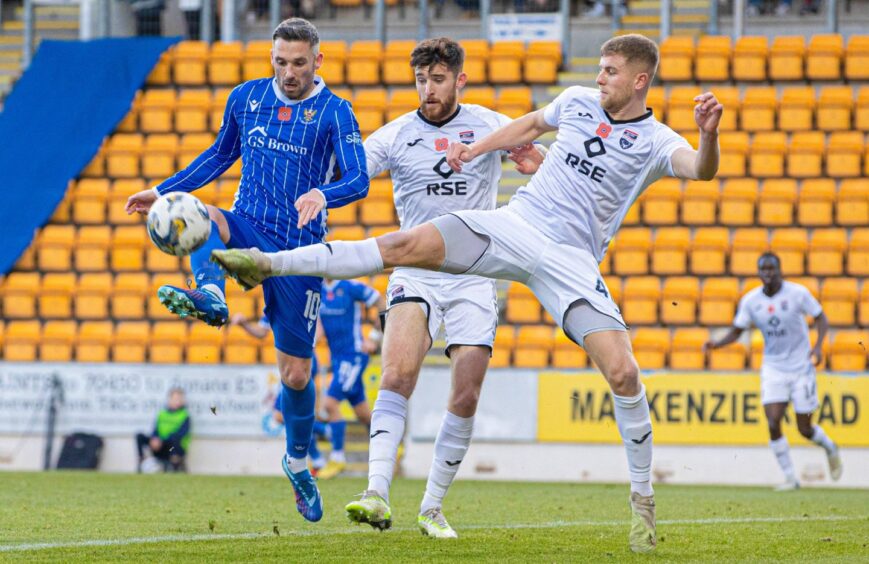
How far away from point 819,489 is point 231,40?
12.3 metres

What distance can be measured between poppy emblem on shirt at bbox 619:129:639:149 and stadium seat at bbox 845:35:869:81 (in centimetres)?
1363

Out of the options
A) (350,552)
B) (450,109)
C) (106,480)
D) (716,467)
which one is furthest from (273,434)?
(350,552)

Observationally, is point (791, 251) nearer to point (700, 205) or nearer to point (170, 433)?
point (700, 205)

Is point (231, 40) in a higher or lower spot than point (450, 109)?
higher

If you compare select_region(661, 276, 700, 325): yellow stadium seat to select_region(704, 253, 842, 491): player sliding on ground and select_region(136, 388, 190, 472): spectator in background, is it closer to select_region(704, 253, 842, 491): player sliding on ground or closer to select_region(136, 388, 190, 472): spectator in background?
select_region(704, 253, 842, 491): player sliding on ground

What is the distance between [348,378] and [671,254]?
5348mm

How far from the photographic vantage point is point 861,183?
18062mm

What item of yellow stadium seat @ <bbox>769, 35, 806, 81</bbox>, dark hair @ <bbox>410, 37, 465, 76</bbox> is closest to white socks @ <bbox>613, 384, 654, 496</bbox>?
dark hair @ <bbox>410, 37, 465, 76</bbox>

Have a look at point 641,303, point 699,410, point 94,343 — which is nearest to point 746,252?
point 641,303

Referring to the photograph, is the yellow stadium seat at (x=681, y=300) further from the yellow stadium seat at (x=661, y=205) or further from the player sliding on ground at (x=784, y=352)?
the player sliding on ground at (x=784, y=352)

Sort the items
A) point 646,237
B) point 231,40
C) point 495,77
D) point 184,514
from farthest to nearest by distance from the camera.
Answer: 1. point 231,40
2. point 495,77
3. point 646,237
4. point 184,514

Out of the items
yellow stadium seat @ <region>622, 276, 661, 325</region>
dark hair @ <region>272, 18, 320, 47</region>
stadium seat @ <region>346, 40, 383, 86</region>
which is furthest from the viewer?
stadium seat @ <region>346, 40, 383, 86</region>

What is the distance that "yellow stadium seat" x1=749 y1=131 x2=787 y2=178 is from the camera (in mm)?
18516

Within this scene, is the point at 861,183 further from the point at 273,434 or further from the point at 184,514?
the point at 184,514
